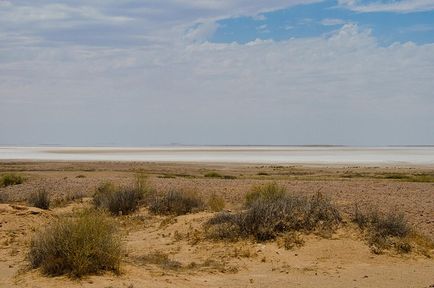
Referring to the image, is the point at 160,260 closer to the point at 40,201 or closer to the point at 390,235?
the point at 390,235

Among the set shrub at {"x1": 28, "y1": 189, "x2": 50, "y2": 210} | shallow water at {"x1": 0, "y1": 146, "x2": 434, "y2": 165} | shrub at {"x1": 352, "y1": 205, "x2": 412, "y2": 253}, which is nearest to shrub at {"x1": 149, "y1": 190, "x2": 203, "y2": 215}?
shrub at {"x1": 28, "y1": 189, "x2": 50, "y2": 210}

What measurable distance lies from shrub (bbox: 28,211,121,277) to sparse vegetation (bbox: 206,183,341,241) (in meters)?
4.53

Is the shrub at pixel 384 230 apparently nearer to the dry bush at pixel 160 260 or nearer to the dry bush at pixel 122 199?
the dry bush at pixel 160 260

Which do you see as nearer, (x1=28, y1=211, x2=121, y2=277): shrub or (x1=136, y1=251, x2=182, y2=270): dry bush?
Result: (x1=28, y1=211, x2=121, y2=277): shrub

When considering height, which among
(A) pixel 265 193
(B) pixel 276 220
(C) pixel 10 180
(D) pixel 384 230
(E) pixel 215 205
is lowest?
(C) pixel 10 180

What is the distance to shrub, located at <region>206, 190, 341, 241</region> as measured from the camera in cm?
1625

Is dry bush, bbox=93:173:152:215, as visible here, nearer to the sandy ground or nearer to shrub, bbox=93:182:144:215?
shrub, bbox=93:182:144:215

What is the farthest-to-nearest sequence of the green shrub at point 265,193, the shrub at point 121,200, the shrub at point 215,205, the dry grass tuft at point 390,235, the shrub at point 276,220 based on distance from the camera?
the shrub at point 121,200 → the shrub at point 215,205 → the green shrub at point 265,193 → the shrub at point 276,220 → the dry grass tuft at point 390,235

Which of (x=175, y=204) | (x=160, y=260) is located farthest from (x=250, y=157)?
(x=160, y=260)

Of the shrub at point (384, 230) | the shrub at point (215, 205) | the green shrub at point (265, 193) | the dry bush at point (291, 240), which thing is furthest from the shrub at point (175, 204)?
the shrub at point (384, 230)

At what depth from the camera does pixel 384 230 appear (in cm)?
1588

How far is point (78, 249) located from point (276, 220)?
19.9 feet

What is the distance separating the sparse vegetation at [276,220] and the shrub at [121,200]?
19.6ft

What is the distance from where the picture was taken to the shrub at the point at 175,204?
71.6ft
